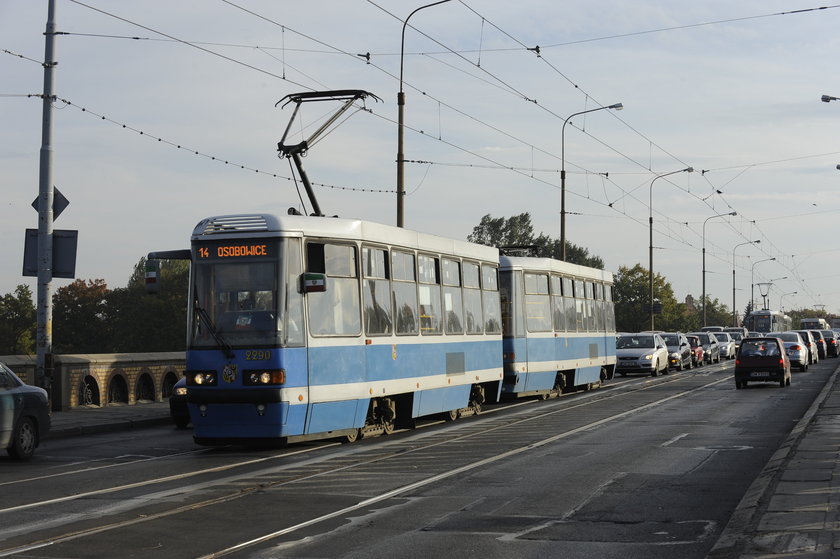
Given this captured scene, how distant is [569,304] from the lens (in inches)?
1264

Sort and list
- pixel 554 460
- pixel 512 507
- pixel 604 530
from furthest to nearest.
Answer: pixel 554 460 < pixel 512 507 < pixel 604 530

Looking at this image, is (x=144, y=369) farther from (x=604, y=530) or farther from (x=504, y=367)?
(x=604, y=530)

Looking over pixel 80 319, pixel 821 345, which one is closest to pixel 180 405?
pixel 821 345

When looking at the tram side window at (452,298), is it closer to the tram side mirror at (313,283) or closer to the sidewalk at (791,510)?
the tram side mirror at (313,283)

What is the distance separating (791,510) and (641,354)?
35.7m

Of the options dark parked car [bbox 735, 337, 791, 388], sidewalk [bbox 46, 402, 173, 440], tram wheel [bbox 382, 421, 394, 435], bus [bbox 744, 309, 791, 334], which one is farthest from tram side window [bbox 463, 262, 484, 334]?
bus [bbox 744, 309, 791, 334]

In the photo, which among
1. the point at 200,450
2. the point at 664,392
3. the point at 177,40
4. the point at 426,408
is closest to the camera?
the point at 200,450

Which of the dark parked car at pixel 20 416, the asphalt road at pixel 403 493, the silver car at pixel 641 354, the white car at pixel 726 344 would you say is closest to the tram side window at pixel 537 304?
the asphalt road at pixel 403 493

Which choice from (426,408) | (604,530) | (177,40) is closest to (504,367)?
(426,408)

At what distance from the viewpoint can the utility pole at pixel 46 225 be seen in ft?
71.3

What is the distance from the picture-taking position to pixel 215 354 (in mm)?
16484

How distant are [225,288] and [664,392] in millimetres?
18759

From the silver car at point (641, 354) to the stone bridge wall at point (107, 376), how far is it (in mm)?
20370

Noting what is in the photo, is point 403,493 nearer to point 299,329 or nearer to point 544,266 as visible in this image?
point 299,329
